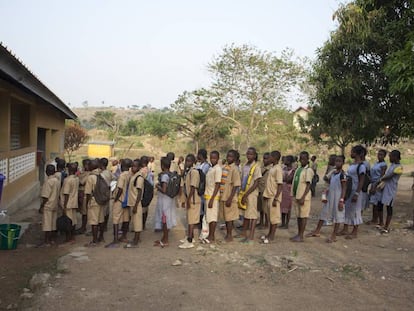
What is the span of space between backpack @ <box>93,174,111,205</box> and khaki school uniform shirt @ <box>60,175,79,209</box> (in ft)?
1.13

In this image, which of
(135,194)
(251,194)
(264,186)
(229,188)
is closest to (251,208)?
(251,194)

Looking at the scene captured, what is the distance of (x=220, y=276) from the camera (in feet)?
16.1

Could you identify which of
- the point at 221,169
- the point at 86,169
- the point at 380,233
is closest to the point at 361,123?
the point at 380,233

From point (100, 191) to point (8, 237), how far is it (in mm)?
1483

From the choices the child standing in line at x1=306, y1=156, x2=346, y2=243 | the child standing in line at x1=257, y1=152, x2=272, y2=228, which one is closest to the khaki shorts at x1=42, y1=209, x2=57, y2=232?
the child standing in line at x1=257, y1=152, x2=272, y2=228

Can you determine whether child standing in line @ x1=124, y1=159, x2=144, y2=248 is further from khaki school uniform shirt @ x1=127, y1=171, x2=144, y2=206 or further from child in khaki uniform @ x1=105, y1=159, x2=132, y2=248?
child in khaki uniform @ x1=105, y1=159, x2=132, y2=248

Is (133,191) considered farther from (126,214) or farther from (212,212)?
(212,212)

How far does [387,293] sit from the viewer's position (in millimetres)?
4395

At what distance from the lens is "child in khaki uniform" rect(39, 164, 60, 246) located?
245 inches

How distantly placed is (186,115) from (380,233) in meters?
18.1

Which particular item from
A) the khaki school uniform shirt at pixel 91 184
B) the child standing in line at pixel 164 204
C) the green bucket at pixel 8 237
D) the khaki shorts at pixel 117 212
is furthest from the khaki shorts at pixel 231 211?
the green bucket at pixel 8 237

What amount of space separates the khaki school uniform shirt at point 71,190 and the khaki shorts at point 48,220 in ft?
0.73

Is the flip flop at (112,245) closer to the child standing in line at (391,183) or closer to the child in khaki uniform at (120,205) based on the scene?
the child in khaki uniform at (120,205)

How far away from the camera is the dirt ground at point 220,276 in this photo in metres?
4.09
